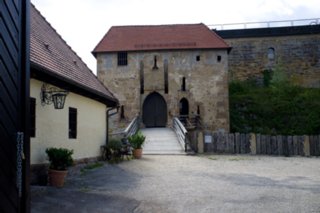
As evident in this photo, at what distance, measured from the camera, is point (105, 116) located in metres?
16.6

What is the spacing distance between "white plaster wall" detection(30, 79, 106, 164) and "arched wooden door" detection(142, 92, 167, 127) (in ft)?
54.8

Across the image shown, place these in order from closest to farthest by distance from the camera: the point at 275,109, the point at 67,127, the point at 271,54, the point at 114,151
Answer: the point at 67,127
the point at 114,151
the point at 275,109
the point at 271,54

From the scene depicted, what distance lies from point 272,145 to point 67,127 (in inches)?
569

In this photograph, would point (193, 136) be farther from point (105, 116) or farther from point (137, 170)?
point (137, 170)

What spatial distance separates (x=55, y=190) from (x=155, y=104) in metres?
24.7

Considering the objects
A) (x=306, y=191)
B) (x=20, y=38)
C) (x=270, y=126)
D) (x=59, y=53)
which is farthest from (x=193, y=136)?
(x=20, y=38)

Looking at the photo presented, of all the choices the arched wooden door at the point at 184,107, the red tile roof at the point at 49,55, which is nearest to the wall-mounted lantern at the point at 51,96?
the red tile roof at the point at 49,55

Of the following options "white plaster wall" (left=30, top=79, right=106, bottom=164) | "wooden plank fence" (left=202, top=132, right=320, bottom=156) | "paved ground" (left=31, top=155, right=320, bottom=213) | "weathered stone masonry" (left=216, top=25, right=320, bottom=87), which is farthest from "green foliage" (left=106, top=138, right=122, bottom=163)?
"weathered stone masonry" (left=216, top=25, right=320, bottom=87)

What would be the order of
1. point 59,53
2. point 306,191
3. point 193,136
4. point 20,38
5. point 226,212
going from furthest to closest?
point 193,136 → point 59,53 → point 306,191 → point 226,212 → point 20,38

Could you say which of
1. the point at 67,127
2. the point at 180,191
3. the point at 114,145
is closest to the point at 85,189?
the point at 180,191

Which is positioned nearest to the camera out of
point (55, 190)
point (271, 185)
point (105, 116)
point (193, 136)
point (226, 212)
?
point (226, 212)

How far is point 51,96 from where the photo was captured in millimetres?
10125

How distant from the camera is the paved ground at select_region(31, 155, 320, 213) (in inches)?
301

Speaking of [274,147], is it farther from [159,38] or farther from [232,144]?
Answer: [159,38]
